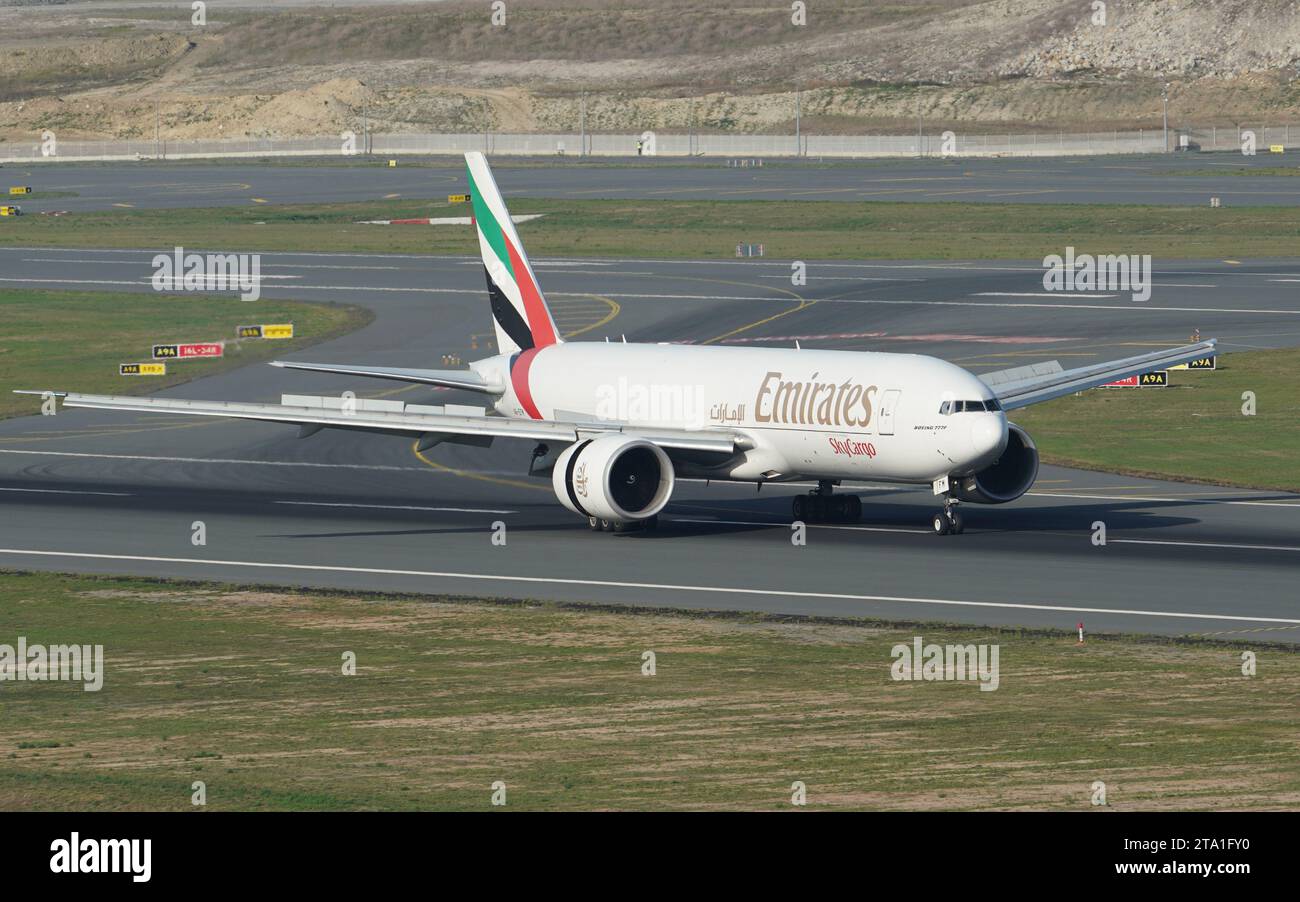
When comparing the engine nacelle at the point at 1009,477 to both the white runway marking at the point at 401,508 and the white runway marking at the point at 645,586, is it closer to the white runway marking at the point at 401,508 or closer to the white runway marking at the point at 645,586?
the white runway marking at the point at 645,586

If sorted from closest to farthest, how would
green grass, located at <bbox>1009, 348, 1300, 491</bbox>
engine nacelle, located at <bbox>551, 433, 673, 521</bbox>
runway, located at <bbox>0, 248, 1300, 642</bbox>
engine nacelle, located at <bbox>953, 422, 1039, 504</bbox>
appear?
runway, located at <bbox>0, 248, 1300, 642</bbox> < engine nacelle, located at <bbox>953, 422, 1039, 504</bbox> < engine nacelle, located at <bbox>551, 433, 673, 521</bbox> < green grass, located at <bbox>1009, 348, 1300, 491</bbox>

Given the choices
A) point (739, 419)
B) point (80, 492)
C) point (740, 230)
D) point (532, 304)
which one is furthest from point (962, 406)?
point (740, 230)

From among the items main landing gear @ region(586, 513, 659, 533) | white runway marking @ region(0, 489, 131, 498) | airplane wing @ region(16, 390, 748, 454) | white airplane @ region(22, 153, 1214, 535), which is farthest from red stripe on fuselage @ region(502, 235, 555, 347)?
white runway marking @ region(0, 489, 131, 498)

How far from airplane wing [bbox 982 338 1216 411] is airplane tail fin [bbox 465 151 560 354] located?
1371 centimetres

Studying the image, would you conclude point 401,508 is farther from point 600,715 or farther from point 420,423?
point 600,715

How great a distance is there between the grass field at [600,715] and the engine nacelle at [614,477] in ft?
25.8

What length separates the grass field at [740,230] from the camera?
136m

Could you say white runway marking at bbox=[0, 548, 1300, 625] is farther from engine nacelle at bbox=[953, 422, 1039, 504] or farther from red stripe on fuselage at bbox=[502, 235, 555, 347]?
red stripe on fuselage at bbox=[502, 235, 555, 347]

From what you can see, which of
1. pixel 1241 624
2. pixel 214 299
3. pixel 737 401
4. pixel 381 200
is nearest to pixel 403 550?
pixel 737 401

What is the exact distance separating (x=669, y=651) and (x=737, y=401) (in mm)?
15437

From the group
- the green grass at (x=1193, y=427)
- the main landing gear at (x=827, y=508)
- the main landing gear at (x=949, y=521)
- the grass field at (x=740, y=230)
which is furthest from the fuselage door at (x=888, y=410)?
the grass field at (x=740, y=230)

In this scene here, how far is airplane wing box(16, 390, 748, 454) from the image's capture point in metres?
53.9

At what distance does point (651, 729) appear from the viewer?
32688mm

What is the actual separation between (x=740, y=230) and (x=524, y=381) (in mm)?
92823
